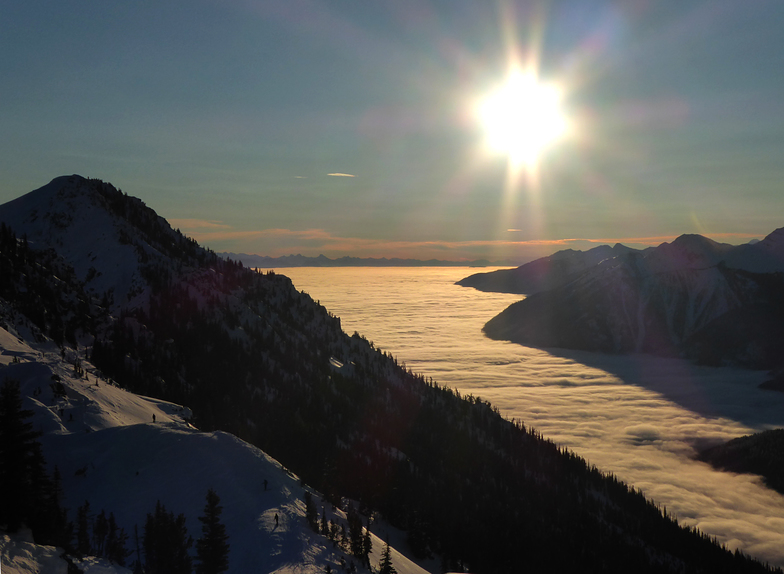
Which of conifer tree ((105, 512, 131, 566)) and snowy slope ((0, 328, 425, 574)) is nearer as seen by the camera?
conifer tree ((105, 512, 131, 566))

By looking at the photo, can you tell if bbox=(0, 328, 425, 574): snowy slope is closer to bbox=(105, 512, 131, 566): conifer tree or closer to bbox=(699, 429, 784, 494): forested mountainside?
bbox=(105, 512, 131, 566): conifer tree

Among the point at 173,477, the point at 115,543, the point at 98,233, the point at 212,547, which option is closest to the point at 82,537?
the point at 115,543

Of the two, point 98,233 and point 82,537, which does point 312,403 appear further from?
point 82,537

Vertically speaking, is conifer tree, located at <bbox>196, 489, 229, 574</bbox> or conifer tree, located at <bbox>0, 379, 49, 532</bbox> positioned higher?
conifer tree, located at <bbox>0, 379, 49, 532</bbox>

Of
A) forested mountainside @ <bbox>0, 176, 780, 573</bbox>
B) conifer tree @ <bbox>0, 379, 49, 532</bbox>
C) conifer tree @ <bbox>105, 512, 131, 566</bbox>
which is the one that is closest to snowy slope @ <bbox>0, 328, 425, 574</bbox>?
conifer tree @ <bbox>105, 512, 131, 566</bbox>

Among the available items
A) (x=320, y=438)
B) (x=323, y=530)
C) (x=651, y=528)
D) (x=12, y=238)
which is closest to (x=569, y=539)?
(x=651, y=528)

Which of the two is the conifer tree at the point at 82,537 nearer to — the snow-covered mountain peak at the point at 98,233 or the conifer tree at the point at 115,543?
the conifer tree at the point at 115,543

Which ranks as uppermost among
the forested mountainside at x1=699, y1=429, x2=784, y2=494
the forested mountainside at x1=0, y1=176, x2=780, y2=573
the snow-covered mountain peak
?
the snow-covered mountain peak
